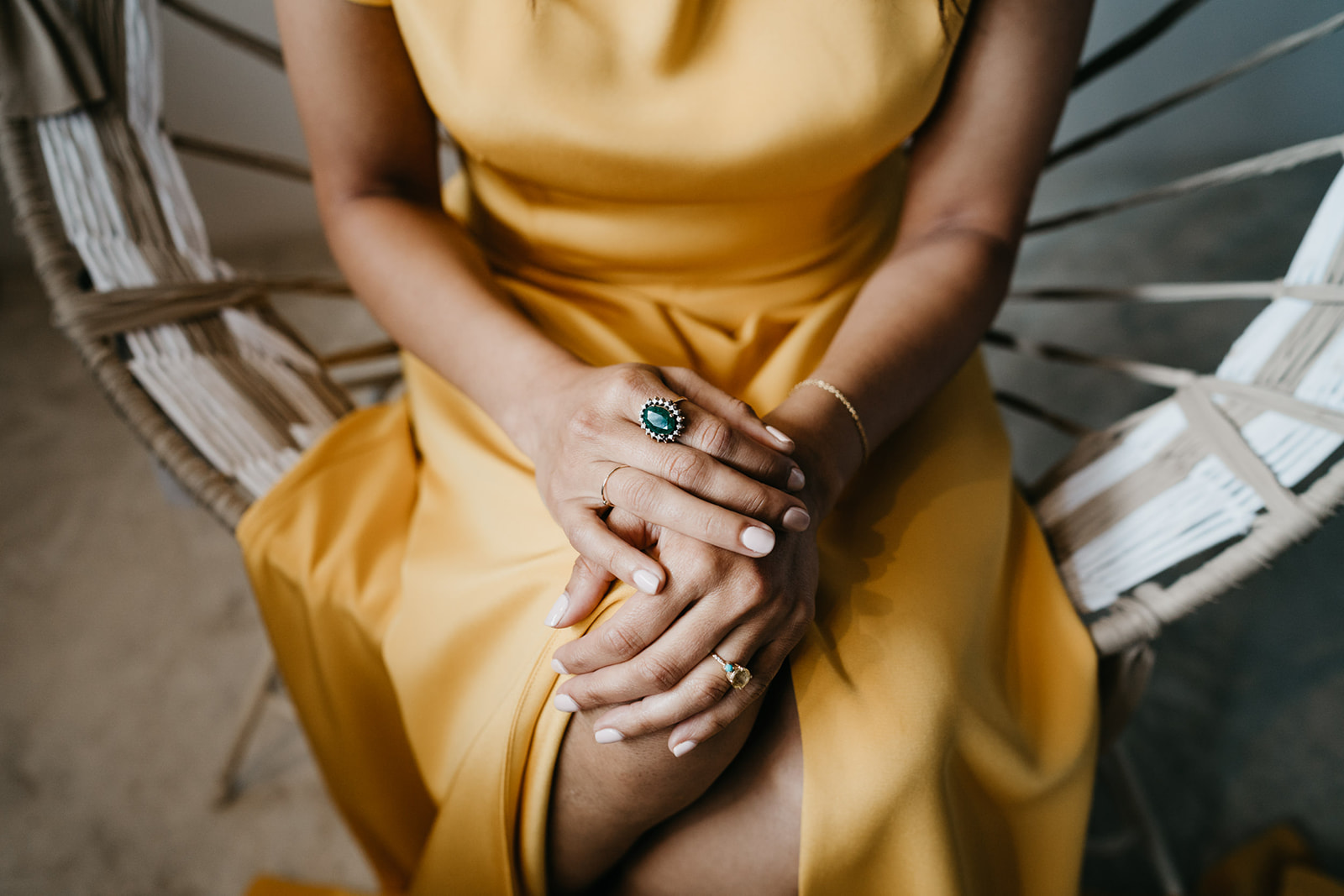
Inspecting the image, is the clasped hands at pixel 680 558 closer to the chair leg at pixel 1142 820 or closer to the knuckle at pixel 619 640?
the knuckle at pixel 619 640

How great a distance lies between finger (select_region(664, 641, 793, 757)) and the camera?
0.50m

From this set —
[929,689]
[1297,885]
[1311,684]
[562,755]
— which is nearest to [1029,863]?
[929,689]

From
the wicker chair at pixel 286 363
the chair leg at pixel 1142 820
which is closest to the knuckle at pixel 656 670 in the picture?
the wicker chair at pixel 286 363

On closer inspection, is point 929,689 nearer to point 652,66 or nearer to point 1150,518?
point 1150,518

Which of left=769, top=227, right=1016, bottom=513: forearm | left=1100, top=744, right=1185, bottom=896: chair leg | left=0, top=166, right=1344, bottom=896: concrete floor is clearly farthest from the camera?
left=0, top=166, right=1344, bottom=896: concrete floor

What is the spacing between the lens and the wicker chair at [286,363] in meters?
0.63

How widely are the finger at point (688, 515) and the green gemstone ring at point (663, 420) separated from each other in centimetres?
3

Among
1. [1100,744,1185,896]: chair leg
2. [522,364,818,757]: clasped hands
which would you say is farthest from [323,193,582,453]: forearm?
[1100,744,1185,896]: chair leg

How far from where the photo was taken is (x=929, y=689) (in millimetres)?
542

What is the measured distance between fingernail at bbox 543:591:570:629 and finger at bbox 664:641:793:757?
0.34ft

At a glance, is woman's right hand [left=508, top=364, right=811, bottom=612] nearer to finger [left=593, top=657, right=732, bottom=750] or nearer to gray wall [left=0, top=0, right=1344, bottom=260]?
finger [left=593, top=657, right=732, bottom=750]

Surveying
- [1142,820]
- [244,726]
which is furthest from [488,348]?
[1142,820]

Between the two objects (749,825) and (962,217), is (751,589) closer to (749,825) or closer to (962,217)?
(749,825)

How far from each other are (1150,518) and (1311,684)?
73 centimetres
